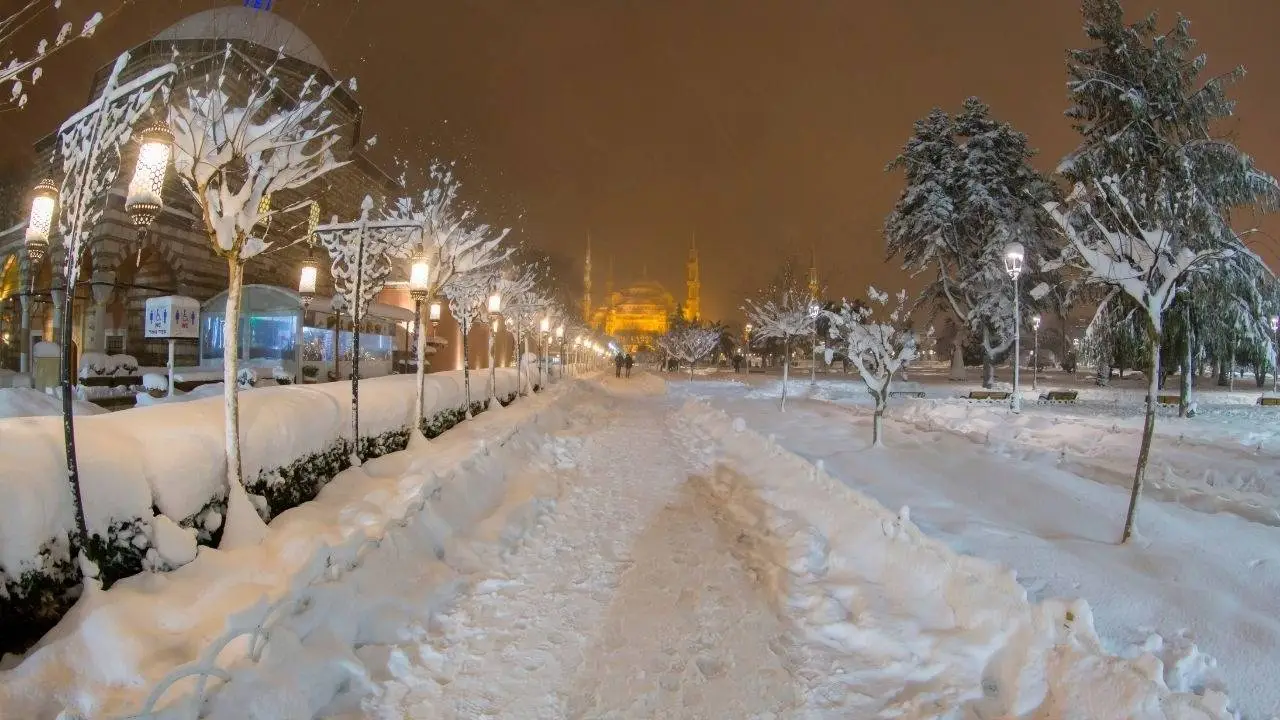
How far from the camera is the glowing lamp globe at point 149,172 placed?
5.36 m

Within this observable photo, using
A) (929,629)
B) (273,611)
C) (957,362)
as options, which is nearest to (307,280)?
(273,611)

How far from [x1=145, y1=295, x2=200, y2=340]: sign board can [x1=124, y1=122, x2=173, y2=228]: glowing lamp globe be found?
9.22 meters

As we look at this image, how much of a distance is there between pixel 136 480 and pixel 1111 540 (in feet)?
26.8

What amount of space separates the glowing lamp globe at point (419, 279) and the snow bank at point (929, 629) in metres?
8.14

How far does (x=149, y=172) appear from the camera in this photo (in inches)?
213

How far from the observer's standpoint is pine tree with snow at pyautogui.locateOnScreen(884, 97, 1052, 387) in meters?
33.5

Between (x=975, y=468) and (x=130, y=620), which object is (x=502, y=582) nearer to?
(x=130, y=620)

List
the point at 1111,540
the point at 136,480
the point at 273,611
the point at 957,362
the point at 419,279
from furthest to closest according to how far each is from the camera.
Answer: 1. the point at 957,362
2. the point at 419,279
3. the point at 1111,540
4. the point at 136,480
5. the point at 273,611

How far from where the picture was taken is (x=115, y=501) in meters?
4.29

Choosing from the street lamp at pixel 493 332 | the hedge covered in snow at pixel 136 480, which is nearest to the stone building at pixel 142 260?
the street lamp at pixel 493 332

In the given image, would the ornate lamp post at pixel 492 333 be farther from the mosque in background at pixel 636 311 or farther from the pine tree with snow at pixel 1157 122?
the mosque in background at pixel 636 311

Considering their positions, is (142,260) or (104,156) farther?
(142,260)

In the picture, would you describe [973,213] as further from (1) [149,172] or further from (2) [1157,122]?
(1) [149,172]

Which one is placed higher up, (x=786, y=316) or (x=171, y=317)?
(x=786, y=316)
